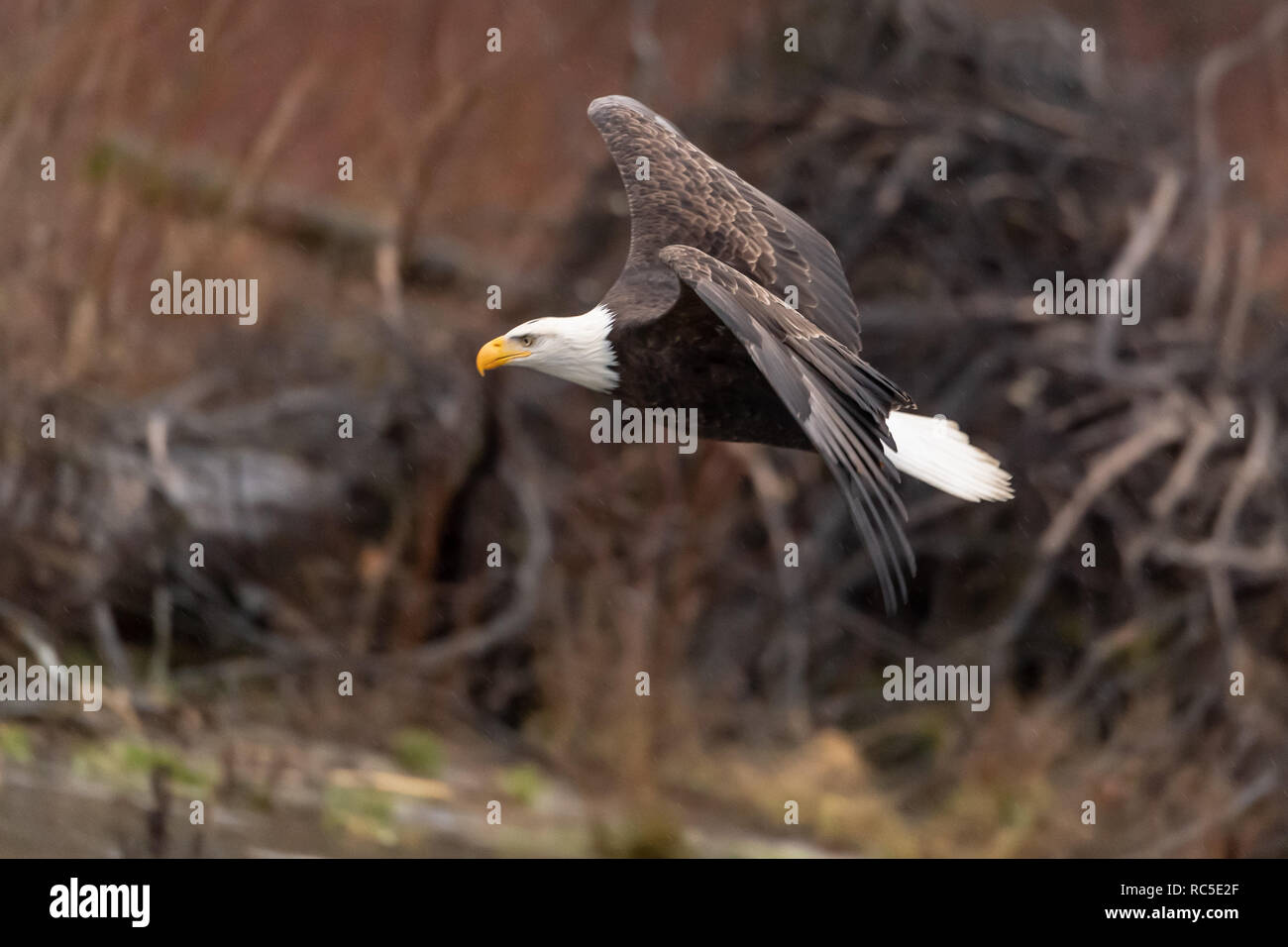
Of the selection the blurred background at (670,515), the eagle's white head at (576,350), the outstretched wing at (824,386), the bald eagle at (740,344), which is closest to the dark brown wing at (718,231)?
the bald eagle at (740,344)

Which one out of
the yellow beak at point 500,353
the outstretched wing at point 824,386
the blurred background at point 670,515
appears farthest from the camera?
the blurred background at point 670,515

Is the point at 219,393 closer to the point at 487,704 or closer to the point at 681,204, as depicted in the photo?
the point at 487,704

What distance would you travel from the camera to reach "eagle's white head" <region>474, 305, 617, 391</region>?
3.25 m

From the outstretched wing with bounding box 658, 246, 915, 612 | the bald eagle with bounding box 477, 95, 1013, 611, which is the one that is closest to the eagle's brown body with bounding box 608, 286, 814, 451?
the bald eagle with bounding box 477, 95, 1013, 611

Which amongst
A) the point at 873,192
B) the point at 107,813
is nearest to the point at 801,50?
Result: the point at 873,192

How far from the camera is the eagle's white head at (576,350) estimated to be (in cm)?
325

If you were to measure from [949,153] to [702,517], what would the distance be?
2.02m

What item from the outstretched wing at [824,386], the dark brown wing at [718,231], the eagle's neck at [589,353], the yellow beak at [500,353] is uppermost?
the dark brown wing at [718,231]

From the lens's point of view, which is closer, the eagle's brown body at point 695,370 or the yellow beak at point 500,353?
the eagle's brown body at point 695,370

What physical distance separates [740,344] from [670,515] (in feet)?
12.3

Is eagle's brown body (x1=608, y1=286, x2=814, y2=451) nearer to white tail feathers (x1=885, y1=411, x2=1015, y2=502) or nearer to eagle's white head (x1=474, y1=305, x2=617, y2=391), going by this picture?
eagle's white head (x1=474, y1=305, x2=617, y2=391)

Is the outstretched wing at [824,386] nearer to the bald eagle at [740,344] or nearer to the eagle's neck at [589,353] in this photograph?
the bald eagle at [740,344]

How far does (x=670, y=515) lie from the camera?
6.76 meters

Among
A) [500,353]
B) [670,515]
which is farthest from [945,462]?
[670,515]
